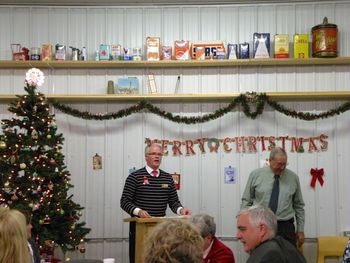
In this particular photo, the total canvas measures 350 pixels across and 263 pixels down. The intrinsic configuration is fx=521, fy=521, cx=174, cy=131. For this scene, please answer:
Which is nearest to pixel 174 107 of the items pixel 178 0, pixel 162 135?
pixel 162 135

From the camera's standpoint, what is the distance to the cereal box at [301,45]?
6266 millimetres

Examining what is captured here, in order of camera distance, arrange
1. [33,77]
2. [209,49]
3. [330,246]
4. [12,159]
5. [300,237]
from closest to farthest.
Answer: [12,159]
[300,237]
[33,77]
[330,246]
[209,49]

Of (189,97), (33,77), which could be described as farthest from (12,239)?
(189,97)

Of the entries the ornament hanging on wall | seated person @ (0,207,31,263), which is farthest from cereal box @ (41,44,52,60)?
seated person @ (0,207,31,263)

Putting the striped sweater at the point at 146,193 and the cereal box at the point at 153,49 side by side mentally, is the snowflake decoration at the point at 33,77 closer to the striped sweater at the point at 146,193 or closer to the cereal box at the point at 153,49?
the cereal box at the point at 153,49

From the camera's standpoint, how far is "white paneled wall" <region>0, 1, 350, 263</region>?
6.35 meters

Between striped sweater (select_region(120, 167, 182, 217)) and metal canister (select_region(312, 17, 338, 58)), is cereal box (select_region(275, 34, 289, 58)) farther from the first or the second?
striped sweater (select_region(120, 167, 182, 217))

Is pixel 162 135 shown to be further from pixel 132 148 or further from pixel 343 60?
pixel 343 60

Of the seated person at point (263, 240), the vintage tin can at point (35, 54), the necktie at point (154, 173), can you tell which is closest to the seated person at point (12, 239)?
the seated person at point (263, 240)

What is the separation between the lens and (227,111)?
6.35 m

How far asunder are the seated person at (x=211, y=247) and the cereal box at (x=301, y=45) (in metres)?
3.32

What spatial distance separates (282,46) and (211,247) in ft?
11.4

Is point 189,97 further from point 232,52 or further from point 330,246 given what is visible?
point 330,246

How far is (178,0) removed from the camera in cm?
647
